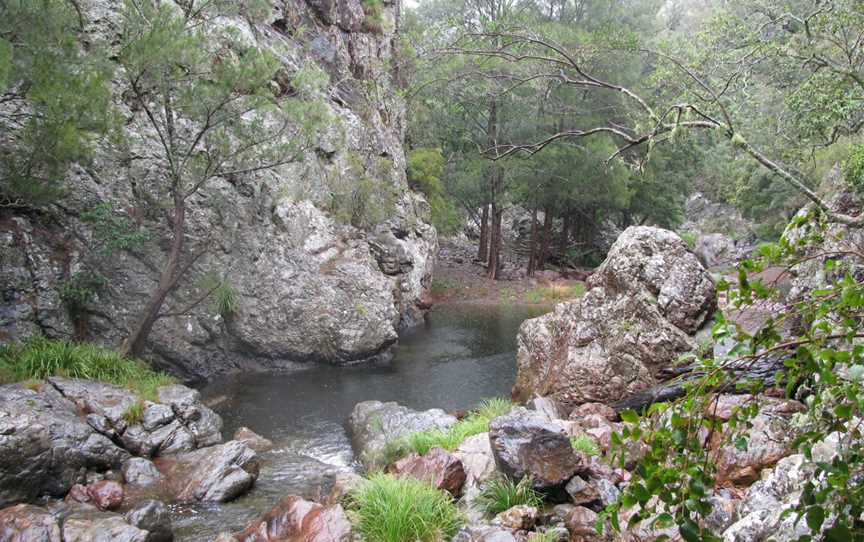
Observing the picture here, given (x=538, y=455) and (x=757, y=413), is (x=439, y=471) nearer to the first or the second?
(x=538, y=455)

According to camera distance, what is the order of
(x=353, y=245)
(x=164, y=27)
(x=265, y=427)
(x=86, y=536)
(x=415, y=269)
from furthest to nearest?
(x=415, y=269), (x=353, y=245), (x=265, y=427), (x=164, y=27), (x=86, y=536)

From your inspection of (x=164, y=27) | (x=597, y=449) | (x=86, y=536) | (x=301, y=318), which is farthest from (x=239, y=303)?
(x=597, y=449)

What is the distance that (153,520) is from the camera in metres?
6.74

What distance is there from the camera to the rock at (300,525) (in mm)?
6059

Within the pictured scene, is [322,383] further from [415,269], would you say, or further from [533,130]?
[533,130]

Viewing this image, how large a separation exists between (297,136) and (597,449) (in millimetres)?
8913

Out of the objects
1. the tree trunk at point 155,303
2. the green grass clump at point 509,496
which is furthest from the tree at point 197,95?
the green grass clump at point 509,496

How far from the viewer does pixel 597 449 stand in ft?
24.1

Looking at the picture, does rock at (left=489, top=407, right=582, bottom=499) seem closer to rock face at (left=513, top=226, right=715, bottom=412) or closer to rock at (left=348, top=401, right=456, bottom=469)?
rock at (left=348, top=401, right=456, bottom=469)

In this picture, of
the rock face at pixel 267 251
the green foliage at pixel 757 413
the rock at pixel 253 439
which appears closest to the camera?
the green foliage at pixel 757 413

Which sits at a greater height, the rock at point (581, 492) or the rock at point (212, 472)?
the rock at point (581, 492)

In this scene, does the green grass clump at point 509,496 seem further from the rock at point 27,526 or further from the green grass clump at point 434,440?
the rock at point 27,526

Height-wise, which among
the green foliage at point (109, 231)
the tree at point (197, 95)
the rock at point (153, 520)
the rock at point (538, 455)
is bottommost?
the rock at point (153, 520)

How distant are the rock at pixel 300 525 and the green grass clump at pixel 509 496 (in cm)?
149
